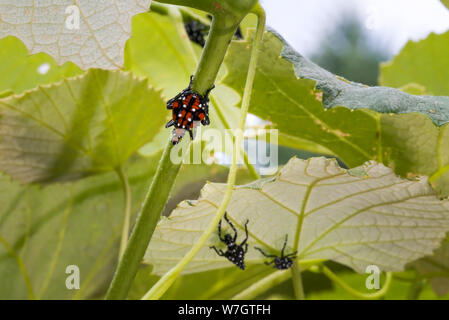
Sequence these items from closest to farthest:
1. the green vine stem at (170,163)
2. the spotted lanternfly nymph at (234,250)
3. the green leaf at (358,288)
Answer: the green vine stem at (170,163)
the spotted lanternfly nymph at (234,250)
the green leaf at (358,288)

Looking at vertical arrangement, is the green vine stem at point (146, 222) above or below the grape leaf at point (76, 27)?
below

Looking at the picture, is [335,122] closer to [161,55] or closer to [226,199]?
[226,199]

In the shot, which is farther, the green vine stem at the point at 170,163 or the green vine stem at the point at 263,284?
the green vine stem at the point at 263,284

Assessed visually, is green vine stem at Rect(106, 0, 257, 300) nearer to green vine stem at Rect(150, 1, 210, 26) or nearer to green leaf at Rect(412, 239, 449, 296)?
green vine stem at Rect(150, 1, 210, 26)

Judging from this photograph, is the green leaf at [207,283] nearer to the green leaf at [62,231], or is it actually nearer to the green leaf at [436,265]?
the green leaf at [62,231]

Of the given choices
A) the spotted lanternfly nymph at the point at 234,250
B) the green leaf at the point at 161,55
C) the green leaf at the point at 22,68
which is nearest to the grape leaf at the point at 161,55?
the green leaf at the point at 161,55

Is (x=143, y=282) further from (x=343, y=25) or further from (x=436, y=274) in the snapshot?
(x=343, y=25)

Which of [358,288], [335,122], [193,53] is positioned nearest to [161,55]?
[193,53]

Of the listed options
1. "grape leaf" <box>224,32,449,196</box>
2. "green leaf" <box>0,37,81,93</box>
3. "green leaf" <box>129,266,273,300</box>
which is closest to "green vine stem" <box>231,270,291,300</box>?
"green leaf" <box>129,266,273,300</box>
